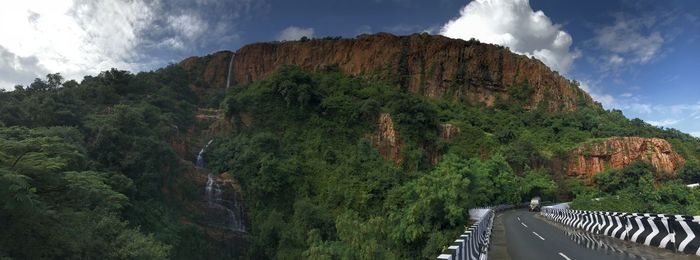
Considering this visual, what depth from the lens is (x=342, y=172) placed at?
46.8 metres

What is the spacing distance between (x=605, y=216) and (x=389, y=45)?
65675 mm

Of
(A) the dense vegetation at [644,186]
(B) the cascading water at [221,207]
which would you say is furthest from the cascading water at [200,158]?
(A) the dense vegetation at [644,186]

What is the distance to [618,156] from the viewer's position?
62625mm

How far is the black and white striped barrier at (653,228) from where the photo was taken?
35.2 feet

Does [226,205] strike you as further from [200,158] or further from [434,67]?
[434,67]

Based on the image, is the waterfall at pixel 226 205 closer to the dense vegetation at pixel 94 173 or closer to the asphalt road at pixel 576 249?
the dense vegetation at pixel 94 173

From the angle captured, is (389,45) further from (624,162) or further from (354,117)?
(624,162)

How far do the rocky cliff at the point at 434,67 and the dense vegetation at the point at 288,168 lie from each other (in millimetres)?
2744

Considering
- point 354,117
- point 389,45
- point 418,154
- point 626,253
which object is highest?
point 389,45

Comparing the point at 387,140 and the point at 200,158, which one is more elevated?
the point at 387,140

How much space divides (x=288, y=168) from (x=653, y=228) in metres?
36.4

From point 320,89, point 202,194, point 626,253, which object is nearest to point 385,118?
point 320,89

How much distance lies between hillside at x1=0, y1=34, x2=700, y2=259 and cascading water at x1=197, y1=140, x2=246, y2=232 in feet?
0.55

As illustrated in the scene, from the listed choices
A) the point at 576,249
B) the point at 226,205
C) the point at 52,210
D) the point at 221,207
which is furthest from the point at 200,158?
the point at 576,249
